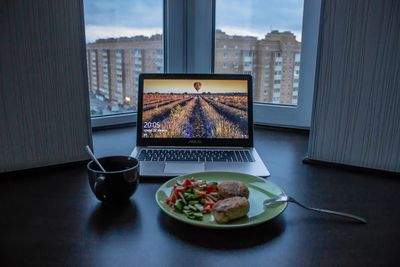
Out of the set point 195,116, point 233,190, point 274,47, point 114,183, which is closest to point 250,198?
point 233,190

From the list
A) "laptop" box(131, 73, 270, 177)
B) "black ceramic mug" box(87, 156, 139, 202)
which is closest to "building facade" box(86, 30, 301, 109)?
"laptop" box(131, 73, 270, 177)

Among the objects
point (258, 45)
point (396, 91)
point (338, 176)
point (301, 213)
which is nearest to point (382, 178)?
point (338, 176)

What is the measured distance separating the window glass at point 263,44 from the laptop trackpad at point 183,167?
59cm

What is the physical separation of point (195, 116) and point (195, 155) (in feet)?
0.45

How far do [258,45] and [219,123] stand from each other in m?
0.47

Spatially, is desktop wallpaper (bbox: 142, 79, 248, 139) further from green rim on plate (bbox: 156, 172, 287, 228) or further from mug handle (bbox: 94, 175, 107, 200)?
mug handle (bbox: 94, 175, 107, 200)

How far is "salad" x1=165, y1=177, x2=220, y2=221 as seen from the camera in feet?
2.57

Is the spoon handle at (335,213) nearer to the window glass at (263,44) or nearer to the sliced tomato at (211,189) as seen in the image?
the sliced tomato at (211,189)

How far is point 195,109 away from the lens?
1191 millimetres

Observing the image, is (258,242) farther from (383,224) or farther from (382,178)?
(382,178)

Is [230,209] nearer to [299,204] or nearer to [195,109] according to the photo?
[299,204]

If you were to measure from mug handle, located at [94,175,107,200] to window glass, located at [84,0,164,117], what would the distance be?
0.66 metres

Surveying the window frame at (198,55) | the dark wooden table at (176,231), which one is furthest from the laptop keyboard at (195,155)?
the window frame at (198,55)

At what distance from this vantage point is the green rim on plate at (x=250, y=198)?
29.2 inches
